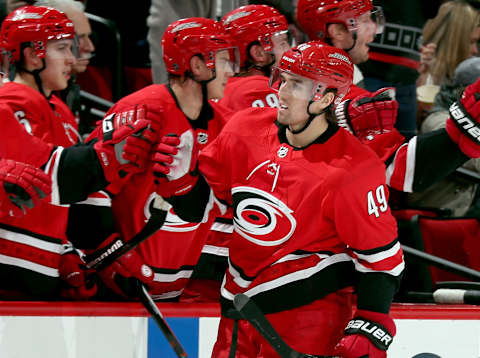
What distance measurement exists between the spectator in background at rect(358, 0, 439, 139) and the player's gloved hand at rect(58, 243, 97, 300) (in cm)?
181

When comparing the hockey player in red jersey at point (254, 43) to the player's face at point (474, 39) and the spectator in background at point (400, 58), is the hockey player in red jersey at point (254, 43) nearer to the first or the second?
the spectator in background at point (400, 58)

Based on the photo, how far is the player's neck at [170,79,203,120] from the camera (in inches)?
138

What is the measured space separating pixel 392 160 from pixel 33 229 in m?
1.35

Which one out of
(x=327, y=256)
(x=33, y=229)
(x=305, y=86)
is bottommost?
(x=33, y=229)

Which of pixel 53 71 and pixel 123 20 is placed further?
pixel 123 20

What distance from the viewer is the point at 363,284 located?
2693mm

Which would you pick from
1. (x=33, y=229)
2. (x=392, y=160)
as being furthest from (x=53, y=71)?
(x=392, y=160)

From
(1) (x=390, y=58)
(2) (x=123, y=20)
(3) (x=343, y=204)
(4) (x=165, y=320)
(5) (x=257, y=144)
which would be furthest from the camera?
(2) (x=123, y=20)

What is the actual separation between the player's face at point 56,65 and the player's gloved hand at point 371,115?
1.11 metres

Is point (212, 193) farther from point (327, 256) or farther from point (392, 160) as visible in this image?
point (392, 160)

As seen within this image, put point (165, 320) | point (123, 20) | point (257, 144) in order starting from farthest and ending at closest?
point (123, 20), point (165, 320), point (257, 144)

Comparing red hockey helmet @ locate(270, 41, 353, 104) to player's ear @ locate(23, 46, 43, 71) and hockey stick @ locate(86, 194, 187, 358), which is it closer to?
hockey stick @ locate(86, 194, 187, 358)

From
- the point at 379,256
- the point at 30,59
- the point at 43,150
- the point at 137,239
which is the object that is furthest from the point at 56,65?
the point at 379,256

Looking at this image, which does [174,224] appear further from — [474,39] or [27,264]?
[474,39]
